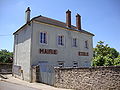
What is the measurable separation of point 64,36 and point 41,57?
4.61 meters

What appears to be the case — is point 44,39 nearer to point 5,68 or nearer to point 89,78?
point 89,78

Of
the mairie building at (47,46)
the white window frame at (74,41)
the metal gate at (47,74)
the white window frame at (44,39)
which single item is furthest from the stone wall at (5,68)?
the white window frame at (74,41)

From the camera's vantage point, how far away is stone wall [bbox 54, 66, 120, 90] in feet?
25.1

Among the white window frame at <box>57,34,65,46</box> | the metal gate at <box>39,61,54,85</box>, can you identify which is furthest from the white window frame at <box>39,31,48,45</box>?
the metal gate at <box>39,61,54,85</box>

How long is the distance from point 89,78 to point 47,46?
7.60 meters

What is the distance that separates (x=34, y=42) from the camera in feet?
46.7

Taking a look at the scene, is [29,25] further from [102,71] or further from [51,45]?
[102,71]

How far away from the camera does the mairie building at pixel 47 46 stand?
14.2 meters

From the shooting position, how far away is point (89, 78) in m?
8.78

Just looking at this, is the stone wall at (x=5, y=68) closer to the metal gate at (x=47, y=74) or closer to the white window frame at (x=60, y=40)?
the white window frame at (x=60, y=40)

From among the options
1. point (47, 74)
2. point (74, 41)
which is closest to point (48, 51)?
point (47, 74)

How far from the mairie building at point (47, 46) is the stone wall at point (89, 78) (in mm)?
1701

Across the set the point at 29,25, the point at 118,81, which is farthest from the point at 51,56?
the point at 118,81

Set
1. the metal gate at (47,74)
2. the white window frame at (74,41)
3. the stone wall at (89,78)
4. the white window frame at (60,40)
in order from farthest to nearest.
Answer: the white window frame at (74,41) → the white window frame at (60,40) → the metal gate at (47,74) → the stone wall at (89,78)
